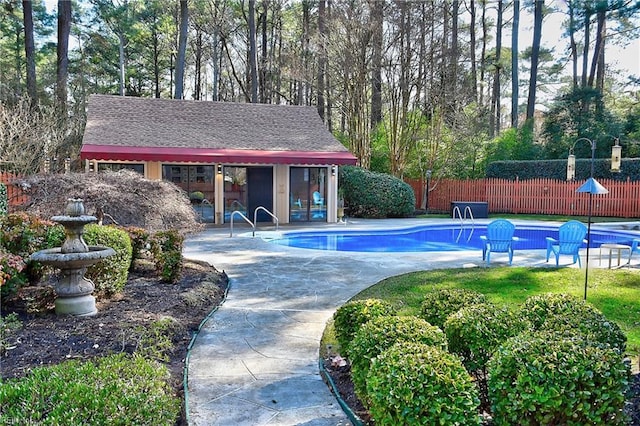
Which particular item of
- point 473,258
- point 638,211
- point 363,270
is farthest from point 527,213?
point 363,270

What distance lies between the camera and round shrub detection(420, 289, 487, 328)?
5145 mm

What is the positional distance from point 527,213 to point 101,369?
2731 centimetres

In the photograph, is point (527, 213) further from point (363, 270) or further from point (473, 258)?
point (363, 270)

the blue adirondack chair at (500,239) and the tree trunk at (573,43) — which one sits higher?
the tree trunk at (573,43)

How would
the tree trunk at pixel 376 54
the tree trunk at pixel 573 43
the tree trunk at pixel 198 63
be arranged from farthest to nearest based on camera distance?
1. the tree trunk at pixel 198 63
2. the tree trunk at pixel 573 43
3. the tree trunk at pixel 376 54

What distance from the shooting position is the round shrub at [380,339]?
4.06 m

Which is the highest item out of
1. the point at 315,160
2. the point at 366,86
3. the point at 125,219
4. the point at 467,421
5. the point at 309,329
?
the point at 366,86

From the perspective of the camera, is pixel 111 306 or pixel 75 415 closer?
pixel 75 415

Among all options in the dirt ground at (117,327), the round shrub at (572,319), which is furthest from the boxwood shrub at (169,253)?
the round shrub at (572,319)

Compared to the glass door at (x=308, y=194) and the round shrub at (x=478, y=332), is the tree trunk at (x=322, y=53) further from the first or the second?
the round shrub at (x=478, y=332)

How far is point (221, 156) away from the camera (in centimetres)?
1928

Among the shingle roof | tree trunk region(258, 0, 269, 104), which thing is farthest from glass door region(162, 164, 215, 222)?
tree trunk region(258, 0, 269, 104)

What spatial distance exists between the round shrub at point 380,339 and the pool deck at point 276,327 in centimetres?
44

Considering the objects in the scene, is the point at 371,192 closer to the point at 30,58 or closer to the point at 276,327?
the point at 276,327
